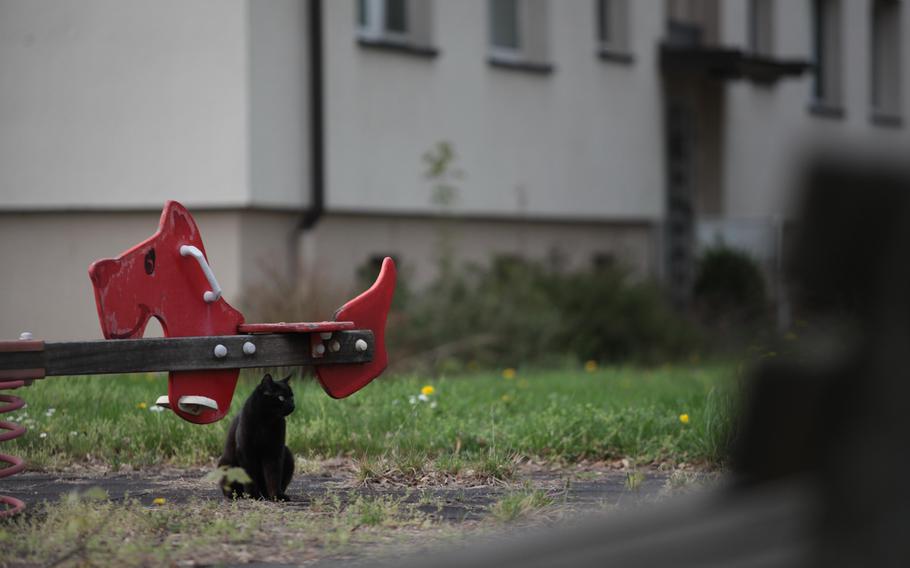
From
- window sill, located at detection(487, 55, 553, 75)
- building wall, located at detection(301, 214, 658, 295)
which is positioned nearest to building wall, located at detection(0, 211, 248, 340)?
building wall, located at detection(301, 214, 658, 295)

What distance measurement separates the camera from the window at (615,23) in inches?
786

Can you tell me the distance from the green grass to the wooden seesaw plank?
89cm

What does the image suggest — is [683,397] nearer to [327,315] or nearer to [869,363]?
[327,315]

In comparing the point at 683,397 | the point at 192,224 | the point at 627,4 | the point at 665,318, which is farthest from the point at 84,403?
the point at 627,4

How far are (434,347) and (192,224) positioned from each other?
8048 millimetres

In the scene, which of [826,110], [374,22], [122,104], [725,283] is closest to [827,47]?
[826,110]

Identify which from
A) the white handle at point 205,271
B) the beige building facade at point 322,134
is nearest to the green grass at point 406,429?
the white handle at point 205,271

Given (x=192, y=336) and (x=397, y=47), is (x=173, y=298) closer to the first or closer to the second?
(x=192, y=336)

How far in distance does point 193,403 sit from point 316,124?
9.59 meters

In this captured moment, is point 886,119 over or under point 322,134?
over

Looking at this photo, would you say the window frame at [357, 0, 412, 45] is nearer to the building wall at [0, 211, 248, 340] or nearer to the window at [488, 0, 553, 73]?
the window at [488, 0, 553, 73]

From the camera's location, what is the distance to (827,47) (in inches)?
1049

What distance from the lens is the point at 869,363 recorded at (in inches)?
81.8

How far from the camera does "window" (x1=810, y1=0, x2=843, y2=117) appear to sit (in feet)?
87.1
